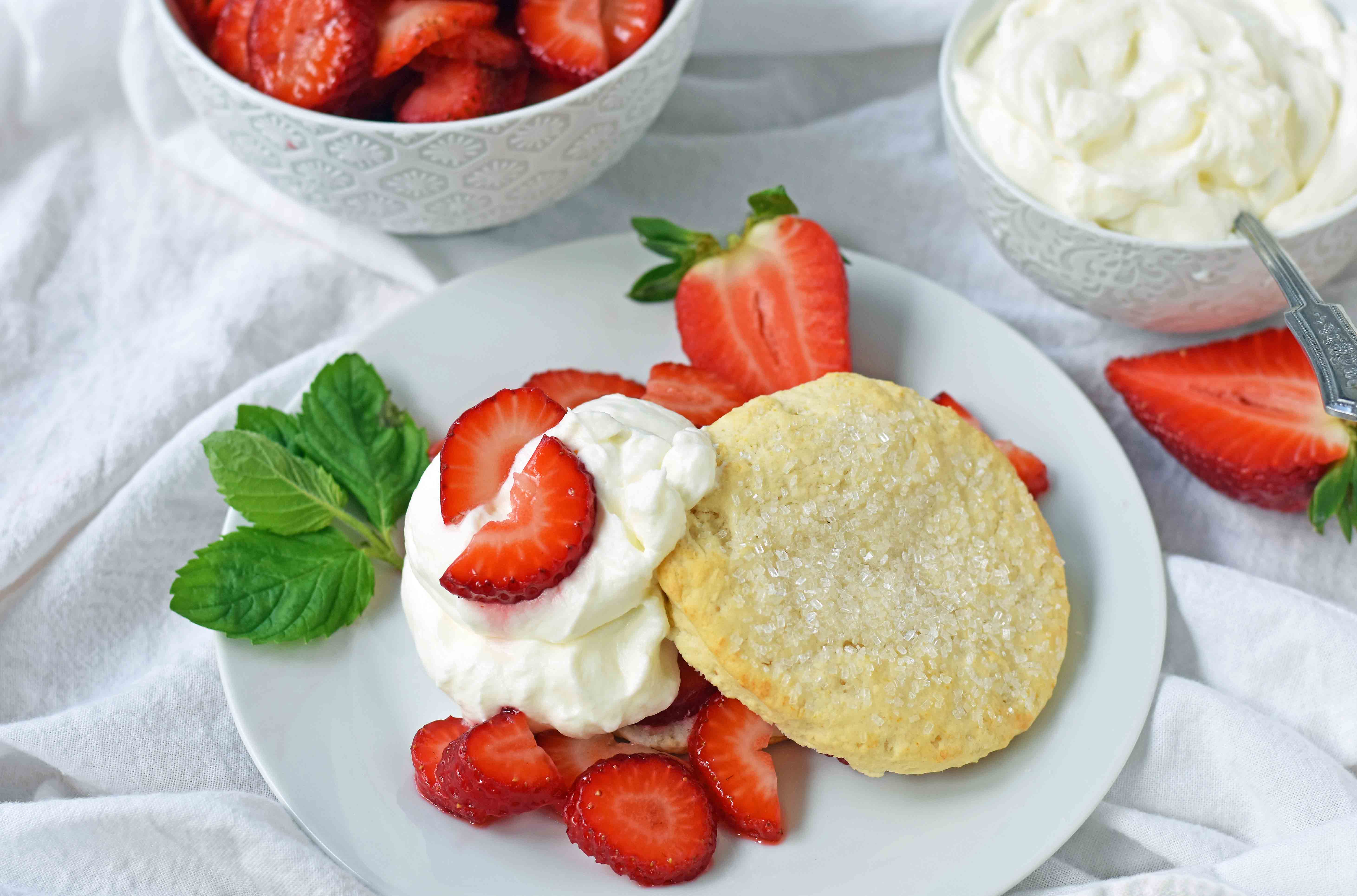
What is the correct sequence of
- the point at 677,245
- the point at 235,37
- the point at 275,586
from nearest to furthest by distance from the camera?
1. the point at 275,586
2. the point at 235,37
3. the point at 677,245

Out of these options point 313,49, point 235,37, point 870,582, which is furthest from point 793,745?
point 235,37

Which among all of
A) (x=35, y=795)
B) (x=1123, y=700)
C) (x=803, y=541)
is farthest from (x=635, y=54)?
(x=35, y=795)

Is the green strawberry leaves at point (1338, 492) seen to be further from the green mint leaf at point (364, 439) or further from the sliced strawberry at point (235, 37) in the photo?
the sliced strawberry at point (235, 37)

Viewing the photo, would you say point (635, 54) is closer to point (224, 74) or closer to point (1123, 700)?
point (224, 74)

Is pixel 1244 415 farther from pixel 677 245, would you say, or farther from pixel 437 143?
pixel 437 143

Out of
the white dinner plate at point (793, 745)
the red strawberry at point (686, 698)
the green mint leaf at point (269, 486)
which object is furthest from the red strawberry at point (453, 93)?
the red strawberry at point (686, 698)

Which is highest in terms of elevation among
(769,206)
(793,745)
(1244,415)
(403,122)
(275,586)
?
(403,122)
